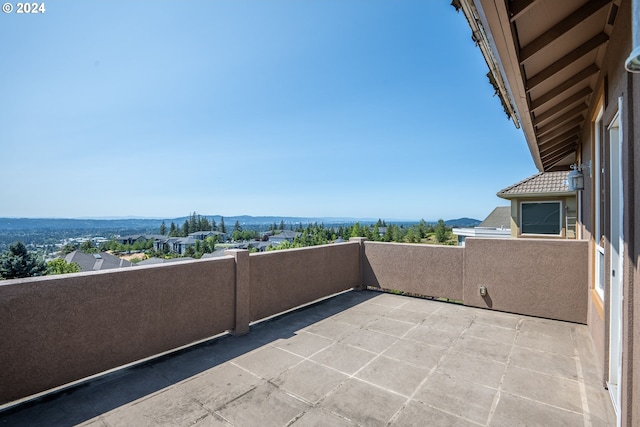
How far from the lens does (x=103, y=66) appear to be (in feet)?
23.4

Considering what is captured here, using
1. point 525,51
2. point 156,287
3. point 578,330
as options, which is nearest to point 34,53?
point 156,287

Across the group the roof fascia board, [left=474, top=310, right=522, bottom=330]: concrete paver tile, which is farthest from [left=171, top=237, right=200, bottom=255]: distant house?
the roof fascia board

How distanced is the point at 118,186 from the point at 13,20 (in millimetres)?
54575

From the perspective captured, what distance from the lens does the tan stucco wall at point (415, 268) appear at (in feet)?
20.6

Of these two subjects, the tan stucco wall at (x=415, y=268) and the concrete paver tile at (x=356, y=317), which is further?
the tan stucco wall at (x=415, y=268)

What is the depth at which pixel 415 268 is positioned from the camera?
6.73 meters

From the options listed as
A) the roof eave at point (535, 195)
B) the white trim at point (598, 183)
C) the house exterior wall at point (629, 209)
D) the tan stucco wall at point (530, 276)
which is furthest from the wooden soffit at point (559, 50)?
the roof eave at point (535, 195)

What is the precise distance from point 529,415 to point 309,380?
2096 millimetres

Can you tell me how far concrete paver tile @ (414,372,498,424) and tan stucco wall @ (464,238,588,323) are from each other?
3.09m

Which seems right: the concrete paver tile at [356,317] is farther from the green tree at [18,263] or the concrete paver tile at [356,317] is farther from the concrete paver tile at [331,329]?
the green tree at [18,263]

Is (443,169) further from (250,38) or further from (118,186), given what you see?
(118,186)

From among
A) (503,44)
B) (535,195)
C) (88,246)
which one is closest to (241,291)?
(503,44)

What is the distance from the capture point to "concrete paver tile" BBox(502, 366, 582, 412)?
2896mm

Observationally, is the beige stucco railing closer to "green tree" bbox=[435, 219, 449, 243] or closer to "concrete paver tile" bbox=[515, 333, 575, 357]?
"concrete paver tile" bbox=[515, 333, 575, 357]
